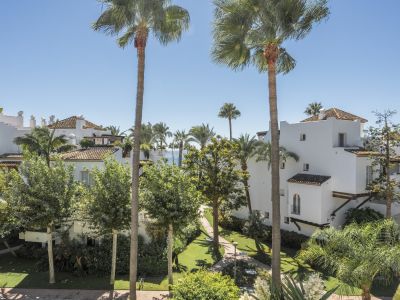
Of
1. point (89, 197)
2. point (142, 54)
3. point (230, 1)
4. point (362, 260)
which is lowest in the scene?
point (362, 260)

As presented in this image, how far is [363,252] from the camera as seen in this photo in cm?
1184

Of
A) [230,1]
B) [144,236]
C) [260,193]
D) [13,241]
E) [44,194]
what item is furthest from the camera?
[260,193]

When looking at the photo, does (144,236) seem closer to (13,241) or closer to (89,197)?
(89,197)

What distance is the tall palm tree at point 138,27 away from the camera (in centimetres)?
1421

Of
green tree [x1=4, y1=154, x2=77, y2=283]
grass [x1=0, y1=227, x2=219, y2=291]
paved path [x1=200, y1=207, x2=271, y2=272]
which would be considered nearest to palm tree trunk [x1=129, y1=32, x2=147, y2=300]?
grass [x1=0, y1=227, x2=219, y2=291]

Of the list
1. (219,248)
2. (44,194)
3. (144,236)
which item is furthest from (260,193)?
(44,194)

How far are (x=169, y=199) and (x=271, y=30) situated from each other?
36.2ft

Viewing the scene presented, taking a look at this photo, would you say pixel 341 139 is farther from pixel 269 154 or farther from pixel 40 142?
pixel 40 142

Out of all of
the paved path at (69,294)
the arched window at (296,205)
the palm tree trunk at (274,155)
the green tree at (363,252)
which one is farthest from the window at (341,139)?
the paved path at (69,294)

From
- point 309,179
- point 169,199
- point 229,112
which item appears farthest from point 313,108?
point 169,199

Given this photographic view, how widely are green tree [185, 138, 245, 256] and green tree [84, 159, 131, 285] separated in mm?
8740

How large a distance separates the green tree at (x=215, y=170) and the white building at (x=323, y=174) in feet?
20.8

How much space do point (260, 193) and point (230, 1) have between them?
82.0 feet

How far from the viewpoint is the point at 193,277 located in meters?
12.3
